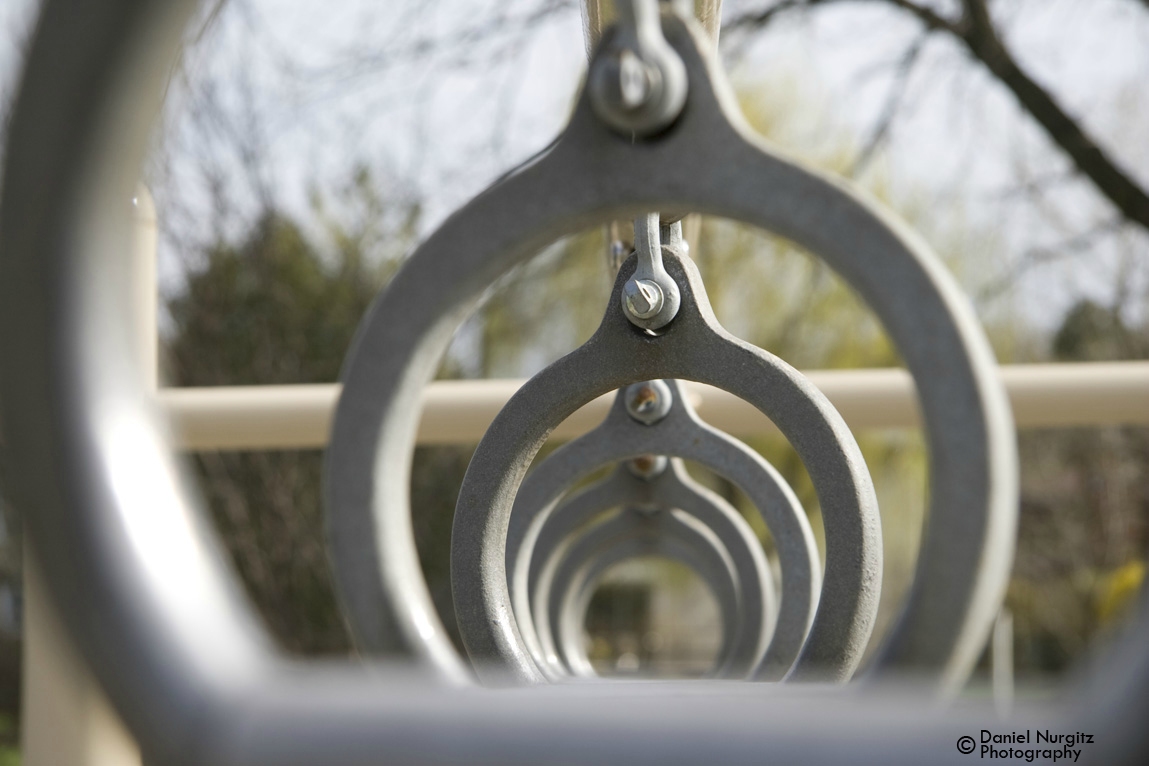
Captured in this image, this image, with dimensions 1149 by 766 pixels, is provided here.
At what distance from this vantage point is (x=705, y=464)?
37.5 inches

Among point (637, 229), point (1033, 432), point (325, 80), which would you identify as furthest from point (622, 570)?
point (637, 229)

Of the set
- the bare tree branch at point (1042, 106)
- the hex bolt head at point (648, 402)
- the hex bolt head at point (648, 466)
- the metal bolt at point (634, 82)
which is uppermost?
the bare tree branch at point (1042, 106)

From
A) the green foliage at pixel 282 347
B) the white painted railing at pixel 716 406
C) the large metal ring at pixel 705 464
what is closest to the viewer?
the large metal ring at pixel 705 464

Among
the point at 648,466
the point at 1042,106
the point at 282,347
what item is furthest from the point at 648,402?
the point at 282,347

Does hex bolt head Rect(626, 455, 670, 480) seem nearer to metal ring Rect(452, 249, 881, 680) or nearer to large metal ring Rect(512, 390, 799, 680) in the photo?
large metal ring Rect(512, 390, 799, 680)

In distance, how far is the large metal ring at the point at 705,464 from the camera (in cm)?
92

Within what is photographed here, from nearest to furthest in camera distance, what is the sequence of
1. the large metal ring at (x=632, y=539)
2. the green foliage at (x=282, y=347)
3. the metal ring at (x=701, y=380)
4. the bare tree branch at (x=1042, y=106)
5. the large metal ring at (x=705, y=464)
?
the metal ring at (x=701, y=380)
the large metal ring at (x=705, y=464)
the large metal ring at (x=632, y=539)
the bare tree branch at (x=1042, y=106)
the green foliage at (x=282, y=347)

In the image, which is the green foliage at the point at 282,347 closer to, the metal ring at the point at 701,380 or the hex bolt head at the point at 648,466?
the hex bolt head at the point at 648,466

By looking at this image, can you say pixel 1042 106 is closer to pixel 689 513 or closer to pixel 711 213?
pixel 689 513

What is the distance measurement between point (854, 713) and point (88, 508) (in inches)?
6.4

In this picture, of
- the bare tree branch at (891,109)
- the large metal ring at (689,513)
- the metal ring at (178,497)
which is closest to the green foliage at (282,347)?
the bare tree branch at (891,109)

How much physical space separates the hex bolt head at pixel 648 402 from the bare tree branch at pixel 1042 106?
228cm

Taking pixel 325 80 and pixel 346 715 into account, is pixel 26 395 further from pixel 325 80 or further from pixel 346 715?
pixel 325 80

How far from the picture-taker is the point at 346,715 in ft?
0.71
